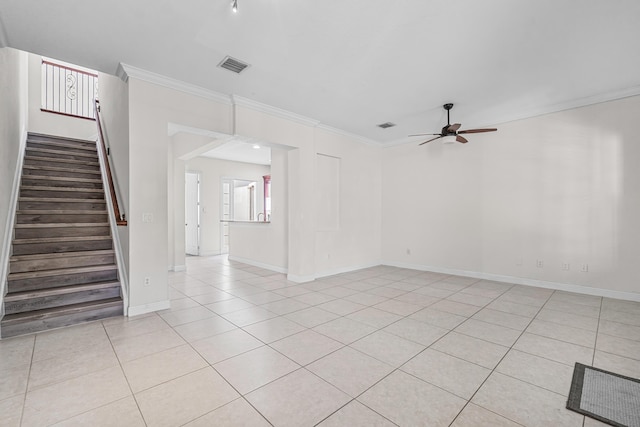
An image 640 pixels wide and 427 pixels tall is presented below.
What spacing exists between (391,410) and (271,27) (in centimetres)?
330

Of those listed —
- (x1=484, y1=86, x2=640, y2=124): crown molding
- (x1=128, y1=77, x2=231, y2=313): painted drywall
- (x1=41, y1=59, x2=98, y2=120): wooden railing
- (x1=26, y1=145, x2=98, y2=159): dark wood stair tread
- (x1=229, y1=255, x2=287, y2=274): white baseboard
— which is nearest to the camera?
(x1=128, y1=77, x2=231, y2=313): painted drywall

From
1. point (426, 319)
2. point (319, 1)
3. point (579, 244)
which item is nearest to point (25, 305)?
point (319, 1)

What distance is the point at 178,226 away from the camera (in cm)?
642

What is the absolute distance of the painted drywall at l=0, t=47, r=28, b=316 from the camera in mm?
3326

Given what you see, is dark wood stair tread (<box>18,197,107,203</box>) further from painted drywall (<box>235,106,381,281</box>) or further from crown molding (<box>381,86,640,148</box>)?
crown molding (<box>381,86,640,148</box>)

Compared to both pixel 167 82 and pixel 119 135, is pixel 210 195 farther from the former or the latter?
pixel 167 82

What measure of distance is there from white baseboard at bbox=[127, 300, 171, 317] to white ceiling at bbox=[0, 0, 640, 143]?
295 centimetres

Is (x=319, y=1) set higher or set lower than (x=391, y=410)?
higher

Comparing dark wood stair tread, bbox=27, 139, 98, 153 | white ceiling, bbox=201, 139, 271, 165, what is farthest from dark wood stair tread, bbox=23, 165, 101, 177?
white ceiling, bbox=201, 139, 271, 165

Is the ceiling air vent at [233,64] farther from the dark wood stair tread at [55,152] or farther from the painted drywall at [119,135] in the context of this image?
the dark wood stair tread at [55,152]

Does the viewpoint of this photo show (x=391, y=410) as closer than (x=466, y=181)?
Yes

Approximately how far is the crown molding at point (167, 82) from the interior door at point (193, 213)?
197 inches

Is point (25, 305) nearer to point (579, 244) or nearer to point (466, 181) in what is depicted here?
point (466, 181)

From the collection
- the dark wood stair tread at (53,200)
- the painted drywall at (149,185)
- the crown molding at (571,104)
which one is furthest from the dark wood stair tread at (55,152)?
the crown molding at (571,104)
